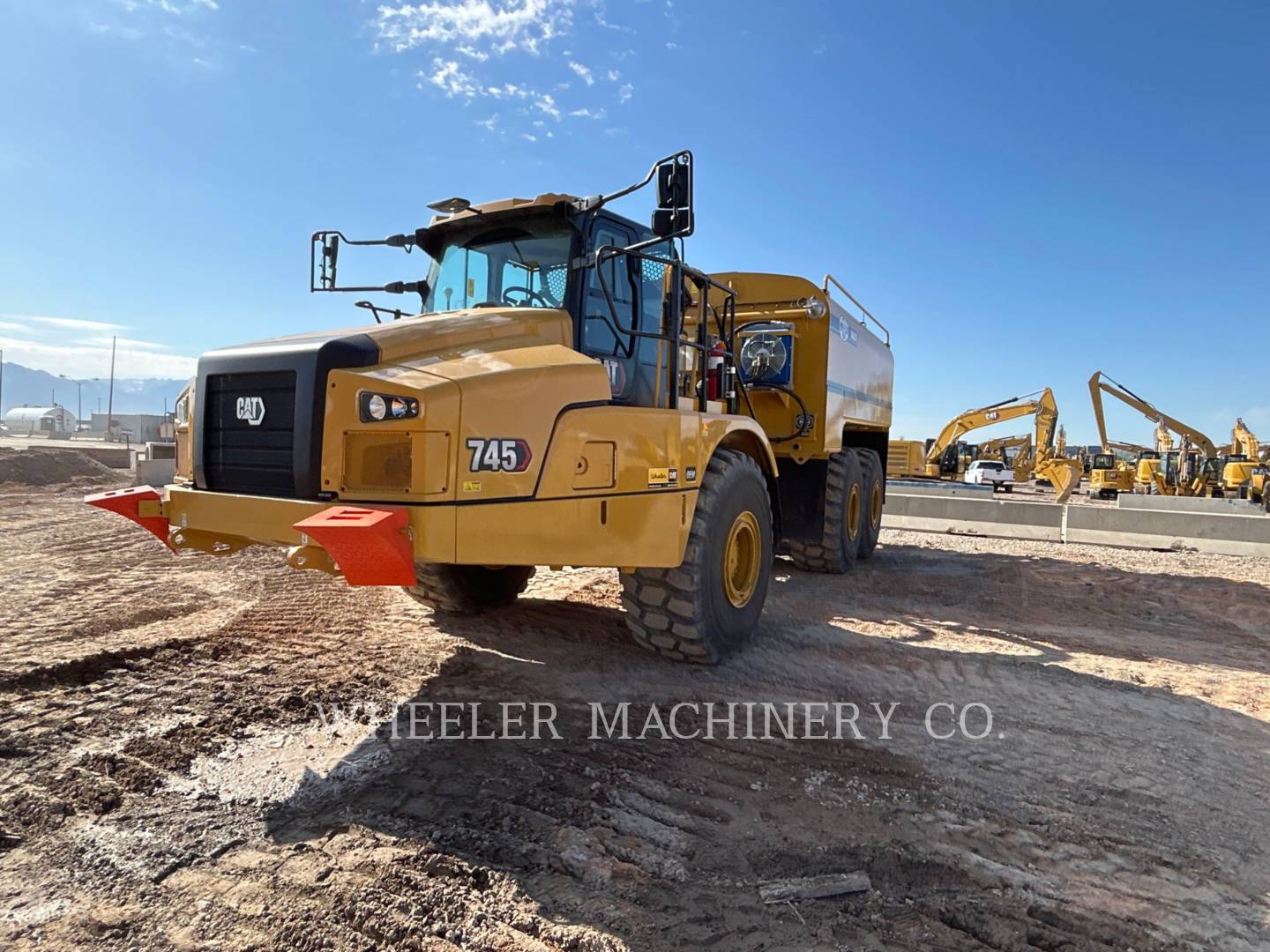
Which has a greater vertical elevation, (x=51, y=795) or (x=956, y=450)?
(x=956, y=450)

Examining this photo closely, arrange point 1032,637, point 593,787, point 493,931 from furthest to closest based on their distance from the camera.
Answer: point 1032,637 → point 593,787 → point 493,931

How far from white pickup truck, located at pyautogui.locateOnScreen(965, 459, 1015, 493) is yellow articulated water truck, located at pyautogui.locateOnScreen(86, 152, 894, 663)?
103 ft

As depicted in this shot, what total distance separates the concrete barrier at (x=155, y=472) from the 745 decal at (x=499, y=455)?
648 inches

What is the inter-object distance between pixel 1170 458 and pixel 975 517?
819 inches

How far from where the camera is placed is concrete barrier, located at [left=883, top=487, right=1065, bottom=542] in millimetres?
11820

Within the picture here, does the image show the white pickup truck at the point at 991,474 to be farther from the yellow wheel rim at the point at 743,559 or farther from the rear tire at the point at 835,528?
the yellow wheel rim at the point at 743,559

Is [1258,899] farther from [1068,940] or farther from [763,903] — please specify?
[763,903]

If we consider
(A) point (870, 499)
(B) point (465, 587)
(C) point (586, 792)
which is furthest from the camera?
(A) point (870, 499)

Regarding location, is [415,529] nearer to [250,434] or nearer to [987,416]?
[250,434]

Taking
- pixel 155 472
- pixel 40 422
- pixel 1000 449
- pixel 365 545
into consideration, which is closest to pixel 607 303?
pixel 365 545

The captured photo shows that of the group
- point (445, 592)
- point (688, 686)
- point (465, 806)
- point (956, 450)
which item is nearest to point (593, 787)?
point (465, 806)

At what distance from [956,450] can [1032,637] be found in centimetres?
3103

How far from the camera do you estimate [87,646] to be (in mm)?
4586

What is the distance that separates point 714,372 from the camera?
17.5 ft
